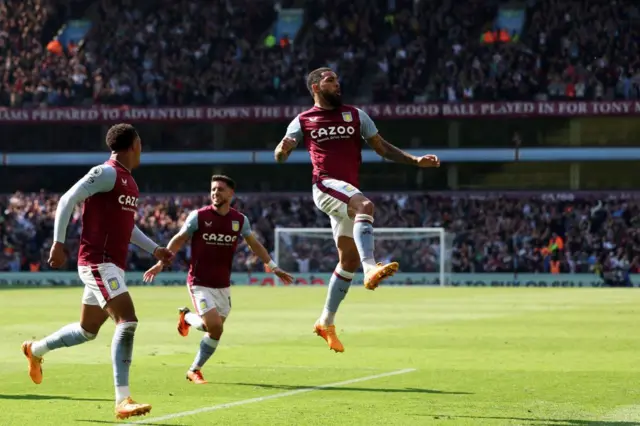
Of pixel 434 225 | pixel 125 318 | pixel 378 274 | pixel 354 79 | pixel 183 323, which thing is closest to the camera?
pixel 125 318

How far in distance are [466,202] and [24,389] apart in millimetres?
41471

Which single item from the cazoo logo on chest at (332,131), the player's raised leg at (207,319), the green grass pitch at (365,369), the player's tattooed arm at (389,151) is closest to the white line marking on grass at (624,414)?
the green grass pitch at (365,369)

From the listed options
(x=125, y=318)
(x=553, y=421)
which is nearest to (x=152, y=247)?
(x=125, y=318)

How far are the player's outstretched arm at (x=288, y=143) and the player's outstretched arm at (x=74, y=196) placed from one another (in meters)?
1.87

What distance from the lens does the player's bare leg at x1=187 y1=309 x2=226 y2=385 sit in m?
14.7

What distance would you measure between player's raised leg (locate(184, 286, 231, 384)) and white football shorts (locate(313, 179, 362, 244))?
6.42 ft

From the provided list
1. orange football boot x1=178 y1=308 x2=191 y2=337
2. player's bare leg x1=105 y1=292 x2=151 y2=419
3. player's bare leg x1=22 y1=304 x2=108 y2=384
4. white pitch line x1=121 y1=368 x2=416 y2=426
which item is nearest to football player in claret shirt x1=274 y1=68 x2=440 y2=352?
white pitch line x1=121 y1=368 x2=416 y2=426

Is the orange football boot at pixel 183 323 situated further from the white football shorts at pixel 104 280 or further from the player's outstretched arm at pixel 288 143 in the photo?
the white football shorts at pixel 104 280

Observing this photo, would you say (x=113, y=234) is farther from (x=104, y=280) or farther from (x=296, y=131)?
(x=296, y=131)

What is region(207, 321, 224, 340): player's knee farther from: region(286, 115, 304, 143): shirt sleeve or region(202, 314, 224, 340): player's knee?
region(286, 115, 304, 143): shirt sleeve

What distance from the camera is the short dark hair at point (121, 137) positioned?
438 inches

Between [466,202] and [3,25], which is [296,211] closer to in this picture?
[466,202]

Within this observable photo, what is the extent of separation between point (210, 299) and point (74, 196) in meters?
4.56

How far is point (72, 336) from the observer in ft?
39.0
